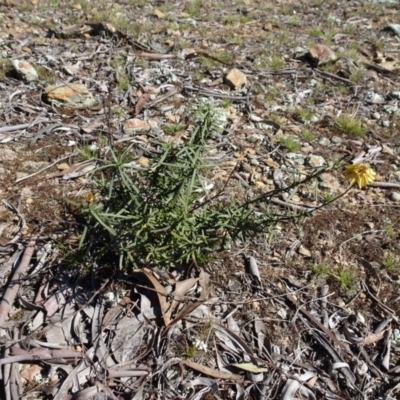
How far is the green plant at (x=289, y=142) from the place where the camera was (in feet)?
13.5

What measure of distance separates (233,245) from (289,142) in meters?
1.34

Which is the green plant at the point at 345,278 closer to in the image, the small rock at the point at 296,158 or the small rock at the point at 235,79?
the small rock at the point at 296,158

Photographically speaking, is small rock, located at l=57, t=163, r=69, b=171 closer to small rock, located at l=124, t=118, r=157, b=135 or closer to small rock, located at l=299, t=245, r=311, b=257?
small rock, located at l=124, t=118, r=157, b=135

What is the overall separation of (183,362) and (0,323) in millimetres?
979

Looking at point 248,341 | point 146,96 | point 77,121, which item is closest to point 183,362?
point 248,341

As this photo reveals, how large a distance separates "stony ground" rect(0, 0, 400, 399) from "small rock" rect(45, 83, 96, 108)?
2cm

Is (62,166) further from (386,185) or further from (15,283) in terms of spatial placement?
(386,185)

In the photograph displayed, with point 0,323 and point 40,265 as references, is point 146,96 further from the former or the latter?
point 0,323

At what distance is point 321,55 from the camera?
5422 millimetres

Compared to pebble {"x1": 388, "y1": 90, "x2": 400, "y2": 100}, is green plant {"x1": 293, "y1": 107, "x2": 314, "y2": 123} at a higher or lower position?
lower

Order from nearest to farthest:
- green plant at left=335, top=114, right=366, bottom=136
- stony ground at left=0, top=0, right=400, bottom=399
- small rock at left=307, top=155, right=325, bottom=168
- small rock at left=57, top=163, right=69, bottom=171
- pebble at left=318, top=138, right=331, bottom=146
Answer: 1. stony ground at left=0, top=0, right=400, bottom=399
2. small rock at left=57, top=163, right=69, bottom=171
3. small rock at left=307, top=155, right=325, bottom=168
4. pebble at left=318, top=138, right=331, bottom=146
5. green plant at left=335, top=114, right=366, bottom=136

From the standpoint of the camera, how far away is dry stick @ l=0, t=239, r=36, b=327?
2671 mm

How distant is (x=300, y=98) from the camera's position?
4.86 m

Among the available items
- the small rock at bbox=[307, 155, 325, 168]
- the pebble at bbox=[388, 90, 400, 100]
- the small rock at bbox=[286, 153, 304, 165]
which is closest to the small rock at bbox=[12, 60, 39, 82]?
the small rock at bbox=[286, 153, 304, 165]
